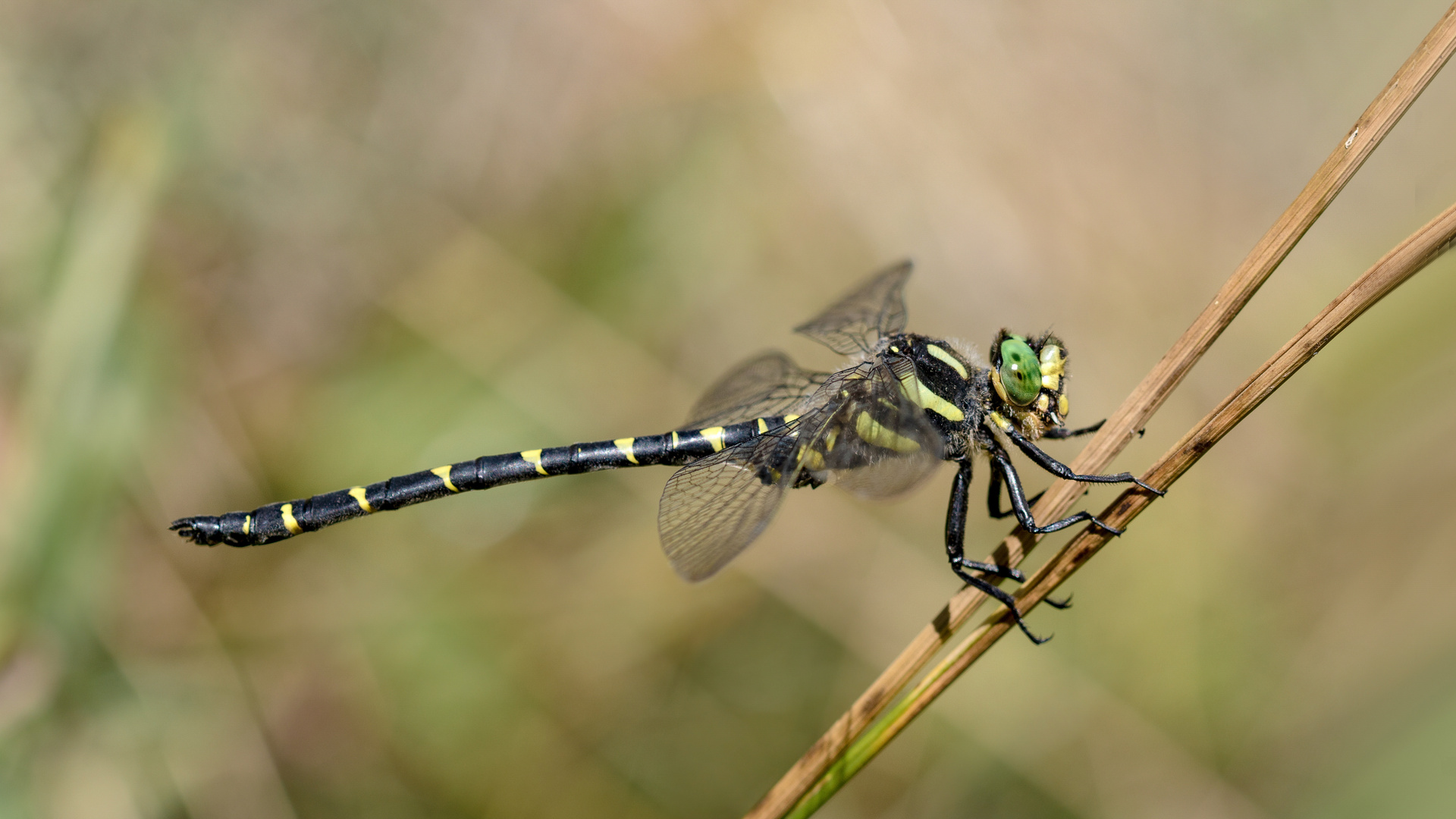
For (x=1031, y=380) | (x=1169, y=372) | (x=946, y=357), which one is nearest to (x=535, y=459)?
(x=946, y=357)

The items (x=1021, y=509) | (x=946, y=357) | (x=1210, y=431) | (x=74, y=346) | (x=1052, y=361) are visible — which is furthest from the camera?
(x=946, y=357)

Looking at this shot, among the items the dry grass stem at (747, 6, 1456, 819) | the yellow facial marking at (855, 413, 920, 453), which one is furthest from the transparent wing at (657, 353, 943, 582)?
the dry grass stem at (747, 6, 1456, 819)

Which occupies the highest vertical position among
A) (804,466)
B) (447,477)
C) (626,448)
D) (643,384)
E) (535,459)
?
(643,384)

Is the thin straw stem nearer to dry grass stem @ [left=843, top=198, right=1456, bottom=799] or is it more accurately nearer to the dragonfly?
dry grass stem @ [left=843, top=198, right=1456, bottom=799]

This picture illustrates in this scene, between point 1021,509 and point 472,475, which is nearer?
point 1021,509

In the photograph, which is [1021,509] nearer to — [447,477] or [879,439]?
[879,439]

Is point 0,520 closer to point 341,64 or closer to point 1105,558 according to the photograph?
point 341,64

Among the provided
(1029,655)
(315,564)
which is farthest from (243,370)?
(1029,655)
